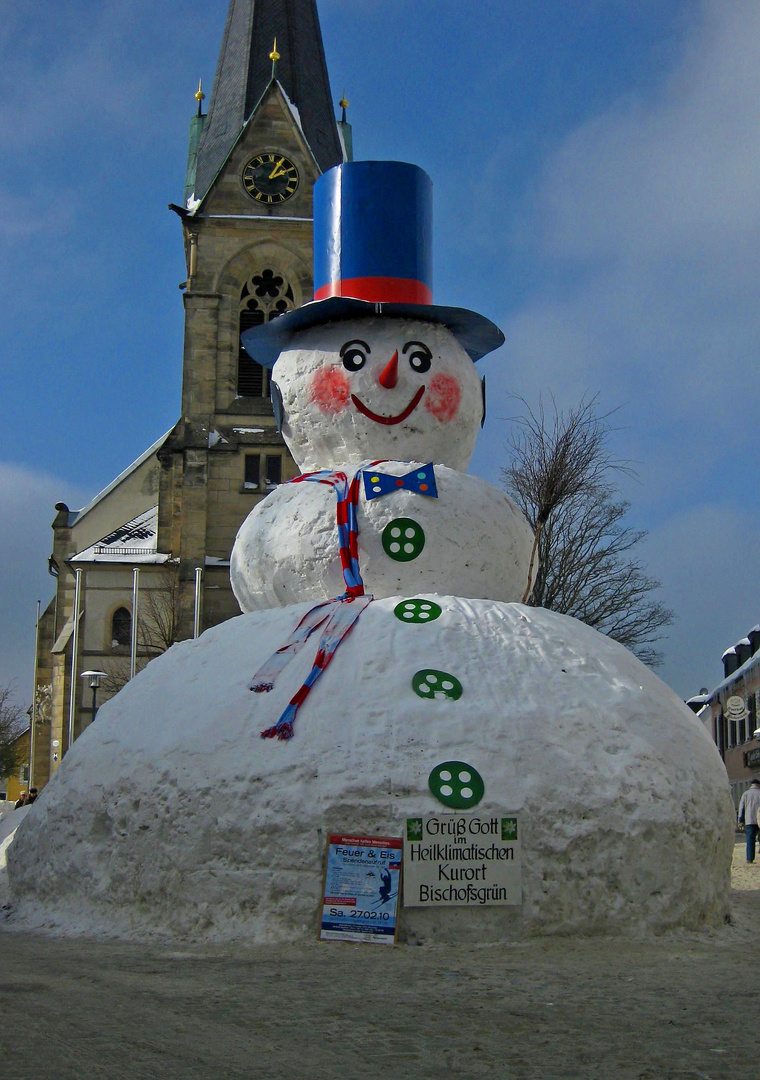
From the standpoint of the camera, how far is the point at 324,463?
26.5 ft

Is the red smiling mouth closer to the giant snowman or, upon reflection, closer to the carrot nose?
the giant snowman

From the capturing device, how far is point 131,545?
36.9 m

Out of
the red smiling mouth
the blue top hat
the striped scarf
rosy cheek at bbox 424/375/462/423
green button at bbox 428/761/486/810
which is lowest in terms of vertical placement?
green button at bbox 428/761/486/810

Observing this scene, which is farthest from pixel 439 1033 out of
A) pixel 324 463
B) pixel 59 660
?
pixel 59 660

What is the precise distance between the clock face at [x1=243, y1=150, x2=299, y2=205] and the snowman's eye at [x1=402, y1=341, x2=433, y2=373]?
32083mm

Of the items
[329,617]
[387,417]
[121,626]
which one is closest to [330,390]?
[387,417]

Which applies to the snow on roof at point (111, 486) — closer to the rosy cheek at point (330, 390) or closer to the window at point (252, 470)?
the window at point (252, 470)

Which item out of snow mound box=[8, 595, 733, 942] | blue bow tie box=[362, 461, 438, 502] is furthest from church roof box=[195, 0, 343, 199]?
snow mound box=[8, 595, 733, 942]

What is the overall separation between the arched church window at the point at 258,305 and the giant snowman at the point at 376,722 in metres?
29.3

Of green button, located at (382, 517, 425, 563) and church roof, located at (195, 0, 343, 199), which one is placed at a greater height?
church roof, located at (195, 0, 343, 199)

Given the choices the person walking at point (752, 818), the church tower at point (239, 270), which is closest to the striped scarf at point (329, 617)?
the person walking at point (752, 818)

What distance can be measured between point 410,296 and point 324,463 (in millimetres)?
1282

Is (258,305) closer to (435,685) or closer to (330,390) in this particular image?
(330,390)

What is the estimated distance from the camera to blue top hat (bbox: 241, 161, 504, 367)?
8.15 metres
